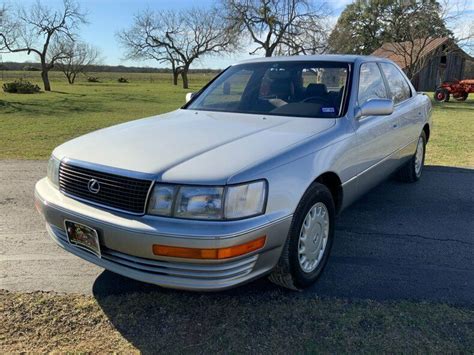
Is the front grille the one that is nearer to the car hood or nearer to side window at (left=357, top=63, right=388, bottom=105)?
the car hood

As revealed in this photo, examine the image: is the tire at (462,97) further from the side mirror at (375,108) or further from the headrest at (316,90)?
the side mirror at (375,108)

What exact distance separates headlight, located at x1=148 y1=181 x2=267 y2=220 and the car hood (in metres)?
0.06

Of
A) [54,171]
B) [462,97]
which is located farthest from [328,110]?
[462,97]

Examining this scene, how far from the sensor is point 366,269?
3.24m

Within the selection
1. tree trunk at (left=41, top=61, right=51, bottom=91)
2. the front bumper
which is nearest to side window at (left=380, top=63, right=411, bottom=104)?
the front bumper

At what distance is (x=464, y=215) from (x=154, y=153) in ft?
11.6

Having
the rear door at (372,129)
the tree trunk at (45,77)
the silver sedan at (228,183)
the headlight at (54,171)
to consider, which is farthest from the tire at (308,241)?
the tree trunk at (45,77)

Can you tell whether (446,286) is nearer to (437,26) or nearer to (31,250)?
(31,250)

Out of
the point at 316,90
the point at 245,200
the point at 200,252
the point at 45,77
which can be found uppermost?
the point at 45,77

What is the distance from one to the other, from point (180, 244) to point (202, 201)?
10.2 inches

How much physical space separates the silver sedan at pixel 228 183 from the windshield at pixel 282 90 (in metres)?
0.01

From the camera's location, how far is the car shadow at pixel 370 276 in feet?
8.89

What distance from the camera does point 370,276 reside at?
123 inches

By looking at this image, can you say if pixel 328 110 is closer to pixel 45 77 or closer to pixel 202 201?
pixel 202 201
